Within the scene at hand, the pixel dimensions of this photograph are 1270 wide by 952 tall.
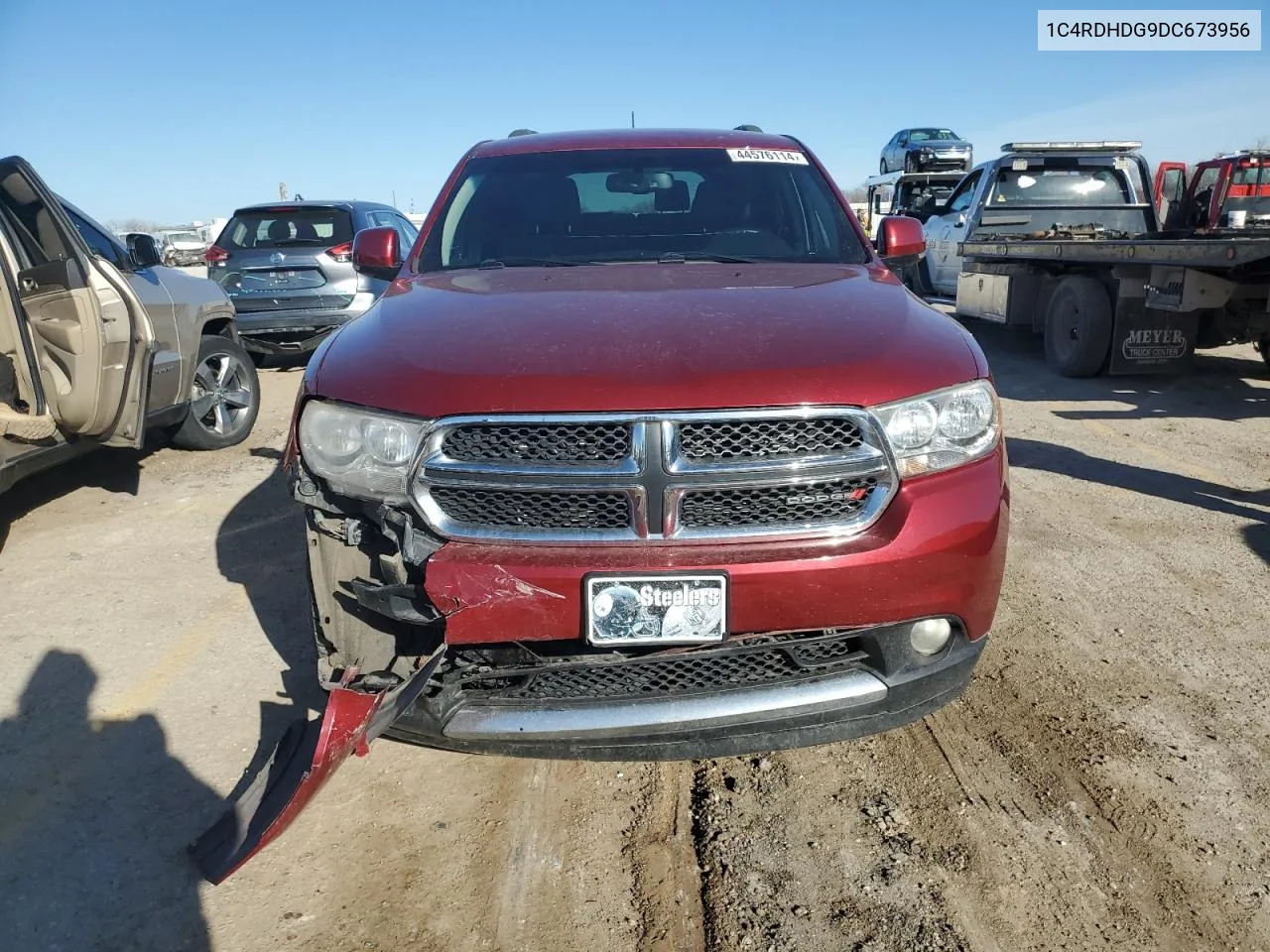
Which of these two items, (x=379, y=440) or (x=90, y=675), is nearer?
(x=379, y=440)

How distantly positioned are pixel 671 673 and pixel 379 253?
225cm

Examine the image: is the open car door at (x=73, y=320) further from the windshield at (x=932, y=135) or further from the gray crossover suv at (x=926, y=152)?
the windshield at (x=932, y=135)

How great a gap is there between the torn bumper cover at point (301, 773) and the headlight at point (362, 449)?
43 centimetres

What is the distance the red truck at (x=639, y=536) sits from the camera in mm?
2158

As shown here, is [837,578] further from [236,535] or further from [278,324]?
[278,324]

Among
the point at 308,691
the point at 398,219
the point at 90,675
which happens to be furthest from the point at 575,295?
the point at 398,219

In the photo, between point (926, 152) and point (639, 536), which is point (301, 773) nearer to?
point (639, 536)

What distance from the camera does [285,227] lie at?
9867 mm

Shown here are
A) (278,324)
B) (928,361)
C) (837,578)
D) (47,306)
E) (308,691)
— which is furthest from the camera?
(278,324)

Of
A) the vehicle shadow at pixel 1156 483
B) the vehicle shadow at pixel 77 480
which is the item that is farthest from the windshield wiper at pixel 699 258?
the vehicle shadow at pixel 77 480

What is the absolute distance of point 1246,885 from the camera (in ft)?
7.18

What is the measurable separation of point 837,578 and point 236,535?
12.0 feet

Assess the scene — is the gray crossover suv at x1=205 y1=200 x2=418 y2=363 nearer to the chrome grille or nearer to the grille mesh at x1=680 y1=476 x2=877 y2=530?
the chrome grille

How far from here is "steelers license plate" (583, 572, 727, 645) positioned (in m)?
2.12
